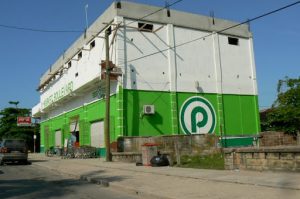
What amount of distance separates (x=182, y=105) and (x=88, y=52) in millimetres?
10003

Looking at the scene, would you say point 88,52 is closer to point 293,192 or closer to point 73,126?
point 73,126

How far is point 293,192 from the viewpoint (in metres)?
9.73

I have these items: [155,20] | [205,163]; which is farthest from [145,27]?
[205,163]

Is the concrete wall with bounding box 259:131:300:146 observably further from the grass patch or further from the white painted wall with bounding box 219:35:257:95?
the white painted wall with bounding box 219:35:257:95

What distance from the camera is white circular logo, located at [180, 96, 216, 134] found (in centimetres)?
3331

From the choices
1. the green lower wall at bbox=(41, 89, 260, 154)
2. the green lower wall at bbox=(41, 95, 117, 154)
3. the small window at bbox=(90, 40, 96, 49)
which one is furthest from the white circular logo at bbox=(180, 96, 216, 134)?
the small window at bbox=(90, 40, 96, 49)

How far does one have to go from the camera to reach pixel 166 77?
3316 cm

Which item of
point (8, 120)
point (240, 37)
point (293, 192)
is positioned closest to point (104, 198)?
point (293, 192)

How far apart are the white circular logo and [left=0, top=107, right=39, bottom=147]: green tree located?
4423 cm

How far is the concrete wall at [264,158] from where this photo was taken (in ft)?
42.7

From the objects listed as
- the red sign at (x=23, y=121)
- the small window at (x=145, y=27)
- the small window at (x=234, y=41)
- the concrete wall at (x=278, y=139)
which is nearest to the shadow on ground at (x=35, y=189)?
the concrete wall at (x=278, y=139)

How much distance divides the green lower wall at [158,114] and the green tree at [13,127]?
3403 cm

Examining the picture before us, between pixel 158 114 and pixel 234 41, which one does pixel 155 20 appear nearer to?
pixel 158 114

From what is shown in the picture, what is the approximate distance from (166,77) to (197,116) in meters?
4.15
